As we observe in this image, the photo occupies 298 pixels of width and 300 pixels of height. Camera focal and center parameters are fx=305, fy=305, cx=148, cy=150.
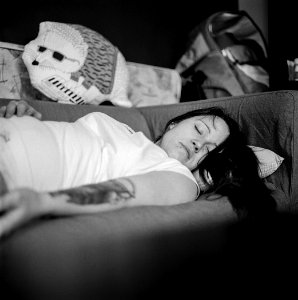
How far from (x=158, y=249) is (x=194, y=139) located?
0.62 meters

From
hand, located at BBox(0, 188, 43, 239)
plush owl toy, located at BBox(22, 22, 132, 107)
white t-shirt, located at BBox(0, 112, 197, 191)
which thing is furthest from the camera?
plush owl toy, located at BBox(22, 22, 132, 107)

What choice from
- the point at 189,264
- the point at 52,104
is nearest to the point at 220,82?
the point at 52,104

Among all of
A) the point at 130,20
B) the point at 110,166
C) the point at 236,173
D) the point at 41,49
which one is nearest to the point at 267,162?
the point at 236,173

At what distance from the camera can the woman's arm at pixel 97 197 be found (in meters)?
0.54

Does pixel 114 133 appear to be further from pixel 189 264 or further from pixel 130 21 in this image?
pixel 130 21

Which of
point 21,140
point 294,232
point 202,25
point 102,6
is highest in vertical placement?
point 102,6

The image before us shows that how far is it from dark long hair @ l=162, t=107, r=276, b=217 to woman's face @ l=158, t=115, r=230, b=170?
31 mm

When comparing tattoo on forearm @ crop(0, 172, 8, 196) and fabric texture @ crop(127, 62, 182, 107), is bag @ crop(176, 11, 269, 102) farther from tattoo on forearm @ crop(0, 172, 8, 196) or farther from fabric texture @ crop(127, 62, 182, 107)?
tattoo on forearm @ crop(0, 172, 8, 196)

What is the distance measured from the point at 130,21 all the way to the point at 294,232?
168 cm

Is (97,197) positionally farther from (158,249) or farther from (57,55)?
(57,55)

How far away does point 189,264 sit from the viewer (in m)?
0.74

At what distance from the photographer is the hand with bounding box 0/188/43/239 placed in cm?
52

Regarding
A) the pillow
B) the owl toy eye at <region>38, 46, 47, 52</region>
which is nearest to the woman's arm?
the pillow

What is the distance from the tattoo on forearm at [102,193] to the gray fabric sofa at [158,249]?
0.11 feet
